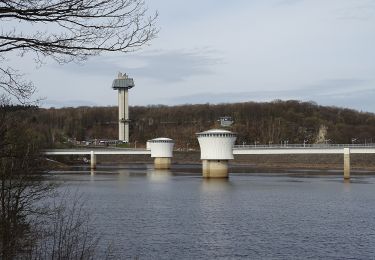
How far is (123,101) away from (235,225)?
487 ft

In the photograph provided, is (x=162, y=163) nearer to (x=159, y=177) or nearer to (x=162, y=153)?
(x=162, y=153)

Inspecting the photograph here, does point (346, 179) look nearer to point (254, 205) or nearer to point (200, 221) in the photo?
point (254, 205)

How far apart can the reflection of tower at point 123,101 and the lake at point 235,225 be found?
124m

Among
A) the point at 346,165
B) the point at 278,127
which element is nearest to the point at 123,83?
the point at 278,127

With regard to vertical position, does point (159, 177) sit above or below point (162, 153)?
below

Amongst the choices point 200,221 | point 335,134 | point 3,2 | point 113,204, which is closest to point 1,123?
point 3,2

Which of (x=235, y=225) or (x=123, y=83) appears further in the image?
(x=123, y=83)

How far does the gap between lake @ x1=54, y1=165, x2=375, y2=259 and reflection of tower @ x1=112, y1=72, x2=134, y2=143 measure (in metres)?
124

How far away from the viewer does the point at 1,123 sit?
45.8 ft

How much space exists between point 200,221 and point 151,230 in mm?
4931

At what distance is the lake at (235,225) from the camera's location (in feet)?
80.4

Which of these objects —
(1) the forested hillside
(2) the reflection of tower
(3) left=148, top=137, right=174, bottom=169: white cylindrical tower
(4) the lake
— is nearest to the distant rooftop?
(2) the reflection of tower

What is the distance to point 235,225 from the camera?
3206cm

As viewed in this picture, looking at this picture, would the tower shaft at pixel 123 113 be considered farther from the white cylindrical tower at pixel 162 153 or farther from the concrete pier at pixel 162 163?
the concrete pier at pixel 162 163
